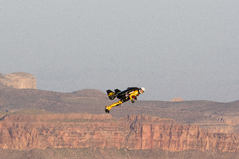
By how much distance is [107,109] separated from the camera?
79250 mm

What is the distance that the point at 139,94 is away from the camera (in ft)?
274

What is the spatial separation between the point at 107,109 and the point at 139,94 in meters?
6.61

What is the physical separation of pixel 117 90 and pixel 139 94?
3662 mm

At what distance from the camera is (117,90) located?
8519 centimetres

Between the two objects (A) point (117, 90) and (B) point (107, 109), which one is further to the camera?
(A) point (117, 90)

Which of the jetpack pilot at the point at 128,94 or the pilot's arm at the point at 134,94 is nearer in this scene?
the pilot's arm at the point at 134,94

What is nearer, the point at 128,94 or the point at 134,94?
the point at 128,94

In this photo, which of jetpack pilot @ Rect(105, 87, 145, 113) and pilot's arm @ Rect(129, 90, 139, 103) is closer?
pilot's arm @ Rect(129, 90, 139, 103)

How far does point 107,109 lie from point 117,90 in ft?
21.6
